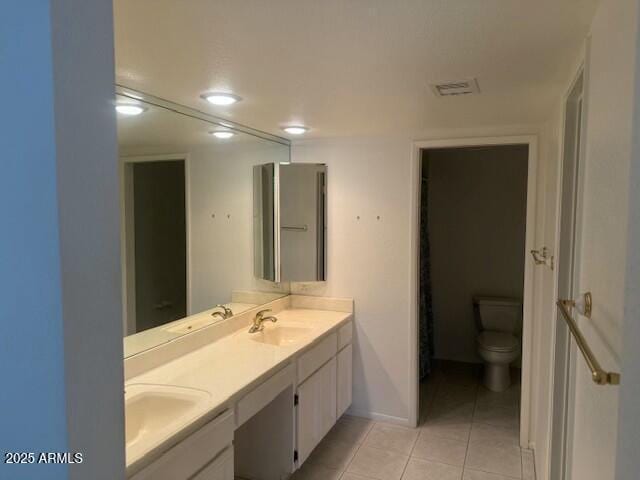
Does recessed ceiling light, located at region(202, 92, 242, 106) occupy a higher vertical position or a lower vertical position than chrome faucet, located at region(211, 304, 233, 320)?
higher

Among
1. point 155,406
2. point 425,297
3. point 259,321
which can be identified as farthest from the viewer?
point 425,297

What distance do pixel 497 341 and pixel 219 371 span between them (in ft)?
9.09

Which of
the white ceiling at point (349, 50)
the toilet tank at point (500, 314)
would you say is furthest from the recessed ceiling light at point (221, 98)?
the toilet tank at point (500, 314)

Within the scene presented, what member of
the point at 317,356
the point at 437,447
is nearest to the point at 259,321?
the point at 317,356

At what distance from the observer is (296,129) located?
296cm

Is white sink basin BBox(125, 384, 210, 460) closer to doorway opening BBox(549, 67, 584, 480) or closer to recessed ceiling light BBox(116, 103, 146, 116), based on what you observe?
recessed ceiling light BBox(116, 103, 146, 116)

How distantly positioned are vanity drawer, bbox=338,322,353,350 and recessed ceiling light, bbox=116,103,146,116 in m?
1.90

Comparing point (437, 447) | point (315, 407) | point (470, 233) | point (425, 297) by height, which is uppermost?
point (470, 233)

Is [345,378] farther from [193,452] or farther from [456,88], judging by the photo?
[456,88]

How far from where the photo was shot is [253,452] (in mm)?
2586

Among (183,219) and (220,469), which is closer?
(220,469)

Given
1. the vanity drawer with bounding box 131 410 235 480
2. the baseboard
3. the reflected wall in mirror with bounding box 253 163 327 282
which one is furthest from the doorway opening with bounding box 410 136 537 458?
the vanity drawer with bounding box 131 410 235 480

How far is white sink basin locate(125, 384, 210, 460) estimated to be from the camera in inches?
68.1

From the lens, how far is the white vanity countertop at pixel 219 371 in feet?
4.89
